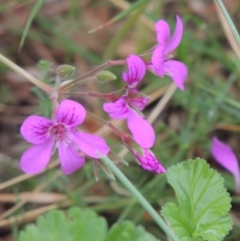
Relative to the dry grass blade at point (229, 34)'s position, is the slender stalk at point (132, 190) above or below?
below

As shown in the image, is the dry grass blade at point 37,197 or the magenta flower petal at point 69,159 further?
the dry grass blade at point 37,197

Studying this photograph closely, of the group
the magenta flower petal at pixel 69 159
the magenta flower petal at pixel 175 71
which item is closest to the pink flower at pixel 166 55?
the magenta flower petal at pixel 175 71

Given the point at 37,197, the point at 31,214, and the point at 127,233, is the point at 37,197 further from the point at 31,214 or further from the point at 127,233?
the point at 127,233

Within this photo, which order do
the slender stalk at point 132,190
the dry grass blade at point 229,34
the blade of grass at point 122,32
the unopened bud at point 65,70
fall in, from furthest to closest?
the dry grass blade at point 229,34, the blade of grass at point 122,32, the unopened bud at point 65,70, the slender stalk at point 132,190

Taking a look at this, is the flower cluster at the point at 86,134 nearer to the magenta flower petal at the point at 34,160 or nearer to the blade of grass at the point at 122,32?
the magenta flower petal at the point at 34,160

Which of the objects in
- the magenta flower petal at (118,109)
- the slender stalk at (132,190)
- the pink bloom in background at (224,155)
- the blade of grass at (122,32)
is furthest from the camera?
the blade of grass at (122,32)

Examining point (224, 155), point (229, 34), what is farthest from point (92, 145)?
point (229, 34)

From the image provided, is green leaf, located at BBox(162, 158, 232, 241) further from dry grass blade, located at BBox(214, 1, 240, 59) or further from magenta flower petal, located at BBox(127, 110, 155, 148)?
dry grass blade, located at BBox(214, 1, 240, 59)

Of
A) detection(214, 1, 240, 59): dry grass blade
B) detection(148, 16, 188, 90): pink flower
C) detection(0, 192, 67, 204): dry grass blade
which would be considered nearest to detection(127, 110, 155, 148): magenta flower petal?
detection(148, 16, 188, 90): pink flower
